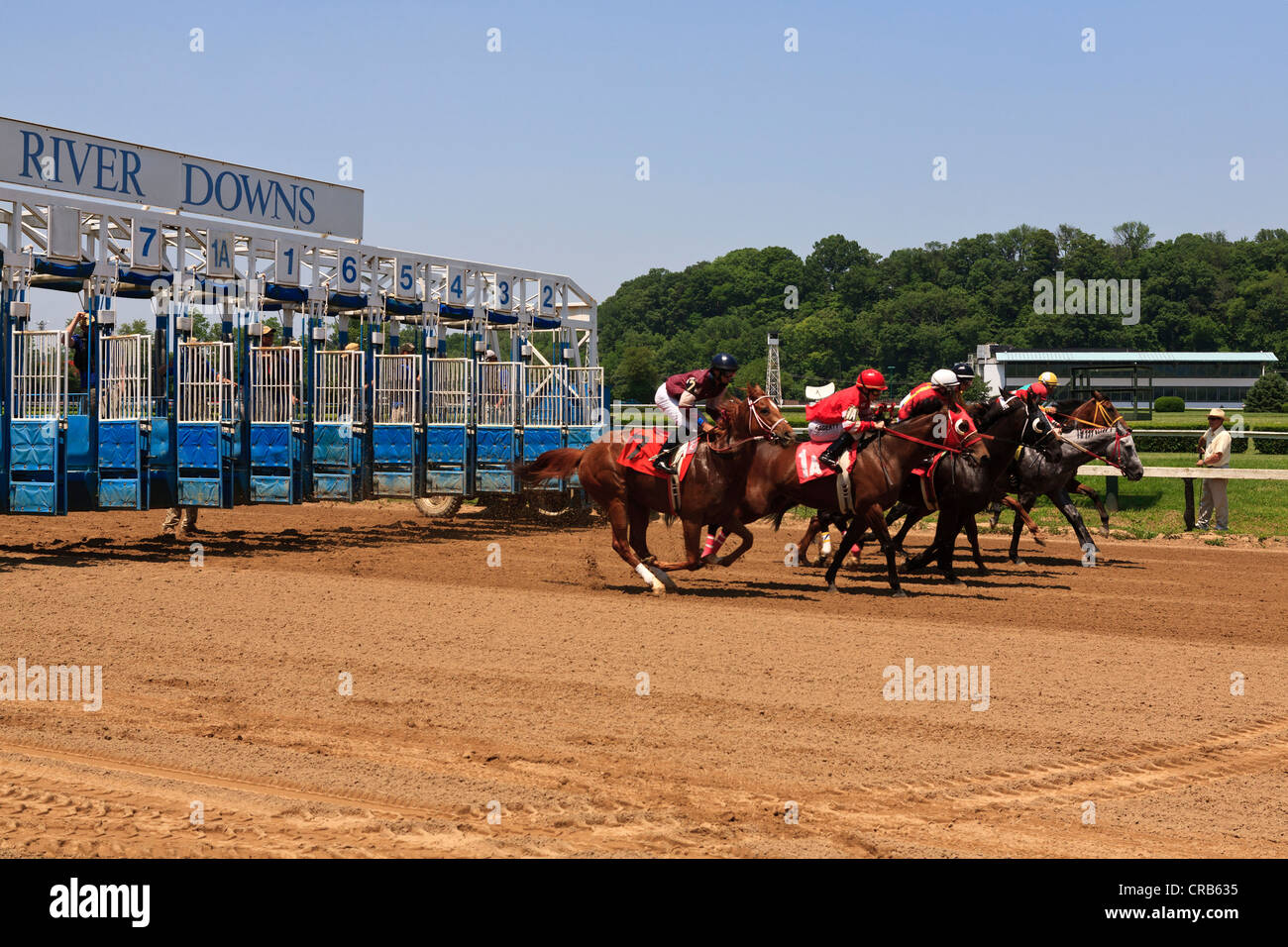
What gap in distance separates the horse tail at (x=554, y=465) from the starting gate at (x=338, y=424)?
459cm

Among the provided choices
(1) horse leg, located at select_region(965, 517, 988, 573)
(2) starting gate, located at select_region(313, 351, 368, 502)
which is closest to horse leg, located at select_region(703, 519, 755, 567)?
(1) horse leg, located at select_region(965, 517, 988, 573)

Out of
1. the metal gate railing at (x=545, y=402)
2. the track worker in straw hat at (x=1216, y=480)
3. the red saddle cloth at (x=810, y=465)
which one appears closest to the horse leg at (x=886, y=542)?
the red saddle cloth at (x=810, y=465)

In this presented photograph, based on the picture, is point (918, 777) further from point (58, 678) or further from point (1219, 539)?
point (1219, 539)

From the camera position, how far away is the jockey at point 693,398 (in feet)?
39.2

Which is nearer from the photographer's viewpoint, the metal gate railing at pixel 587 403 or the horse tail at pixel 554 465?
the horse tail at pixel 554 465

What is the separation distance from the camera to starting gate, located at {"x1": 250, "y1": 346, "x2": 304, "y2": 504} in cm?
1617

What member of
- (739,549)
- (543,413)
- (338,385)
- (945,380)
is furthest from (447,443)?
(945,380)

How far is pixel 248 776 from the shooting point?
5535 mm

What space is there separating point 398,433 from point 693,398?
6667 millimetres

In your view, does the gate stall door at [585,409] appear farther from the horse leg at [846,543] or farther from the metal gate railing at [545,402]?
the horse leg at [846,543]

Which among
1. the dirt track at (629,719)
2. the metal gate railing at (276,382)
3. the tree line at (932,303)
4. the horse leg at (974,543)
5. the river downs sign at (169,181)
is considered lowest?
the dirt track at (629,719)

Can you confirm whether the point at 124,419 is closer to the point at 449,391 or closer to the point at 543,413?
the point at 449,391

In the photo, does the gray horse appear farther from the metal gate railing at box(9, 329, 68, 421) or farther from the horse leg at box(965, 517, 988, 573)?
the metal gate railing at box(9, 329, 68, 421)

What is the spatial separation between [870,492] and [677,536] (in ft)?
20.8
